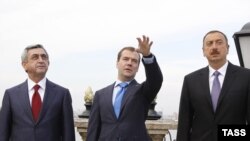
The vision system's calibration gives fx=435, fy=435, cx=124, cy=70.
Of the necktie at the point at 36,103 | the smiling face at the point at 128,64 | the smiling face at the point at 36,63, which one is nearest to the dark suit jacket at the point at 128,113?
the smiling face at the point at 128,64

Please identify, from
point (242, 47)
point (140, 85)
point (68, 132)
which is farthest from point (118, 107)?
point (242, 47)

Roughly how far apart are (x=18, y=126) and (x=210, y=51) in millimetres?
2291

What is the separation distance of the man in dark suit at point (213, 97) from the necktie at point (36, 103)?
162 centimetres

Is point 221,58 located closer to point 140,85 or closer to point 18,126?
point 140,85

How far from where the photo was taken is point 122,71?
4.75m

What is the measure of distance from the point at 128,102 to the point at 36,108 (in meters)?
1.09

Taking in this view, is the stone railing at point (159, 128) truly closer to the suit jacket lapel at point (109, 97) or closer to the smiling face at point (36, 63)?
the suit jacket lapel at point (109, 97)

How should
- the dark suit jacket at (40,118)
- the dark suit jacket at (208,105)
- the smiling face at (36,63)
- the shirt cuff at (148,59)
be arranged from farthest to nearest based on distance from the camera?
1. the smiling face at (36,63)
2. the dark suit jacket at (40,118)
3. the shirt cuff at (148,59)
4. the dark suit jacket at (208,105)

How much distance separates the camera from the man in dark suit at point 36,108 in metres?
4.88

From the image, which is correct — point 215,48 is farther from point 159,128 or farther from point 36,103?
point 159,128

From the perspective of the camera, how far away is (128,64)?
4.70 metres

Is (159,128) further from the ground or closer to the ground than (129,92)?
closer to the ground

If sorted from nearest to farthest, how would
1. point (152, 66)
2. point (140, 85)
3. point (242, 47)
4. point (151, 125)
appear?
point (242, 47), point (152, 66), point (140, 85), point (151, 125)

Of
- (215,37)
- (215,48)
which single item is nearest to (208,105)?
(215,48)
